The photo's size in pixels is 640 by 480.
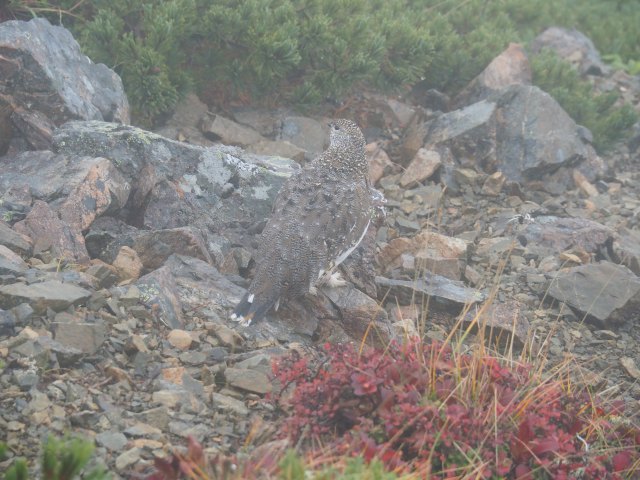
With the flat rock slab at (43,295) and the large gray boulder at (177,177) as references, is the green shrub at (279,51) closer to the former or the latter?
the large gray boulder at (177,177)

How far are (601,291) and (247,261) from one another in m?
2.53

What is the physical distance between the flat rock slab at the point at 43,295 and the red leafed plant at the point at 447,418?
44.2 inches

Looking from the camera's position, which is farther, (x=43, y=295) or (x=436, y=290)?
(x=436, y=290)

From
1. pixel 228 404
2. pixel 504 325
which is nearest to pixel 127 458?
pixel 228 404

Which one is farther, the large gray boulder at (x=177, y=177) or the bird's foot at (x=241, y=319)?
the large gray boulder at (x=177, y=177)

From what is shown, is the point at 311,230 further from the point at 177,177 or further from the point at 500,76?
the point at 500,76

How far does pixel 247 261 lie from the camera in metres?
6.08

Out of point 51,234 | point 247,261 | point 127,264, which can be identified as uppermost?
point 51,234

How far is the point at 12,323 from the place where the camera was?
418 centimetres

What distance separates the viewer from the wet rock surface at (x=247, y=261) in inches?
160

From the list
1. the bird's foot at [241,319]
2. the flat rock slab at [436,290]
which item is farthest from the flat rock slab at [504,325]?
the bird's foot at [241,319]

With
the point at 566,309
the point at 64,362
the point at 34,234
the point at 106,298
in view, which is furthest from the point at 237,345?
the point at 566,309

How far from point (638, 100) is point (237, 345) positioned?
8642 mm

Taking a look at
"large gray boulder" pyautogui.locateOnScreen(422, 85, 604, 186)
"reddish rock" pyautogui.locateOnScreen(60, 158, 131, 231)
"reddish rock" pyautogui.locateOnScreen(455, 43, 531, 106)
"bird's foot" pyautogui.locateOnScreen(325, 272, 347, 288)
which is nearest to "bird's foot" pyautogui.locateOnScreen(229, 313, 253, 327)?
"bird's foot" pyautogui.locateOnScreen(325, 272, 347, 288)
